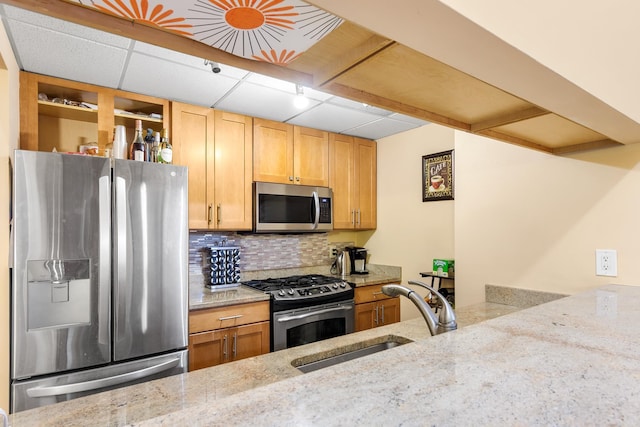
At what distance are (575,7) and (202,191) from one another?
2312 millimetres

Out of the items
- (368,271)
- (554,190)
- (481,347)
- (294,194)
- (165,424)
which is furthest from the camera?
(368,271)

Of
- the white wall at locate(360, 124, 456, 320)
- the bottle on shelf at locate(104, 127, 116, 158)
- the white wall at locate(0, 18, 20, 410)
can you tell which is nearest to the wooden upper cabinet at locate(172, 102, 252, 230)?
the bottle on shelf at locate(104, 127, 116, 158)

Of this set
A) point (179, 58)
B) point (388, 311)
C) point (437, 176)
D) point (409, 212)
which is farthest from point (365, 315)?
point (179, 58)

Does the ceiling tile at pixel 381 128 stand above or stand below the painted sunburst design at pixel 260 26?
above

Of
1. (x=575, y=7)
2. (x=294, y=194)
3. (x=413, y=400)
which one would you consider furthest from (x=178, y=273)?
(x=575, y=7)

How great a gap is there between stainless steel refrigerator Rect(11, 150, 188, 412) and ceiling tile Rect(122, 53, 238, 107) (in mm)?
550

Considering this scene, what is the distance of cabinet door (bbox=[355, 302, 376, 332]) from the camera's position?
2.97 m

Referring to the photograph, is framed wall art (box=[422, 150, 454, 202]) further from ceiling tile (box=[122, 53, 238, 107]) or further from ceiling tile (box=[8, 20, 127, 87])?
ceiling tile (box=[8, 20, 127, 87])

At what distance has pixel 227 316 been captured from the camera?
7.60 ft

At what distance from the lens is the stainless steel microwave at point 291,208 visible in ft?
9.18

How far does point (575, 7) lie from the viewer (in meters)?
0.88

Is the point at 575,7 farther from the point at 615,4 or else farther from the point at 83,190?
the point at 83,190

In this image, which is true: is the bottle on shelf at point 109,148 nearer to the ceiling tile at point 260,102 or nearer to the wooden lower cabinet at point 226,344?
the ceiling tile at point 260,102

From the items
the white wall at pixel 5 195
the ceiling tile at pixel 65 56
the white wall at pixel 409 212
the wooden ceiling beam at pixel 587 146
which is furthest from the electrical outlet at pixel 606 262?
the white wall at pixel 5 195
